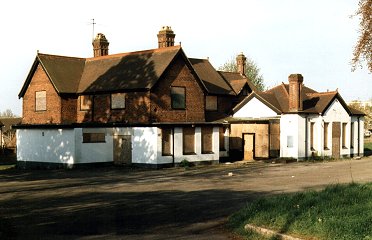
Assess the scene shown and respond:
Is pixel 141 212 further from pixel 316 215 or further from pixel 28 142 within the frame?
pixel 28 142

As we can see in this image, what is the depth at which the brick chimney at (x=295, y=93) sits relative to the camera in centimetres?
3944

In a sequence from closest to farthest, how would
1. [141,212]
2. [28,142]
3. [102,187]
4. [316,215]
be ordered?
1. [316,215]
2. [141,212]
3. [102,187]
4. [28,142]

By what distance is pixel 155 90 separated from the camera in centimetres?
3572

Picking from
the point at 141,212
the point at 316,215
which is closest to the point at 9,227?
the point at 141,212

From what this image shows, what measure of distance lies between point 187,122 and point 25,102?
15.8 meters

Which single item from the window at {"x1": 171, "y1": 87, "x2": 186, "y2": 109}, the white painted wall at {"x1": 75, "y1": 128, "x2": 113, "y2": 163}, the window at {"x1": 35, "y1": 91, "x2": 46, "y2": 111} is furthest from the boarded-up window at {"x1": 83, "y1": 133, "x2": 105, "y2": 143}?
the window at {"x1": 35, "y1": 91, "x2": 46, "y2": 111}

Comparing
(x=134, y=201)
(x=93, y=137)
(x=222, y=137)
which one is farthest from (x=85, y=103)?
(x=134, y=201)

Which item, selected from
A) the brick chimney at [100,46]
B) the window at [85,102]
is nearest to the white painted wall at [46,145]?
the window at [85,102]

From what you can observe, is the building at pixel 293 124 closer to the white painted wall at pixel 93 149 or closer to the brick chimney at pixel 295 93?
the brick chimney at pixel 295 93

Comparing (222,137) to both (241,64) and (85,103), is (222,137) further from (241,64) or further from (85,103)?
(241,64)

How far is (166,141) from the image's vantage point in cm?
3472

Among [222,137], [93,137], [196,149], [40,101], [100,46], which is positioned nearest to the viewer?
[93,137]

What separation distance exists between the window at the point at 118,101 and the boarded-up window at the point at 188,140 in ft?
17.3

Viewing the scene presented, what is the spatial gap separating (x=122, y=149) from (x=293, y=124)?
1388 cm
